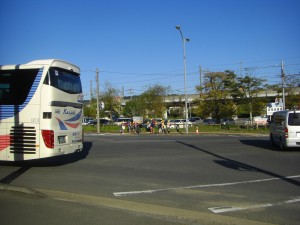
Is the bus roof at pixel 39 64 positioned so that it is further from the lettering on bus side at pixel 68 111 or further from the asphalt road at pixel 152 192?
the asphalt road at pixel 152 192

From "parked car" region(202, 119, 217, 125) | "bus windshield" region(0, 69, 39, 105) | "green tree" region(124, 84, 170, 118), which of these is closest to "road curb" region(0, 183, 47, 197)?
"bus windshield" region(0, 69, 39, 105)

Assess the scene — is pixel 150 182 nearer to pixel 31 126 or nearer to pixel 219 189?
pixel 219 189

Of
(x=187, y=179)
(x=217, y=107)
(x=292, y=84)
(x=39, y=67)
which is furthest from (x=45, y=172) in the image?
(x=292, y=84)

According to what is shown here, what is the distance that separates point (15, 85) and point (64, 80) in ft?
5.09

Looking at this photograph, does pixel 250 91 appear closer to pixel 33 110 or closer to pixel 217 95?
pixel 217 95

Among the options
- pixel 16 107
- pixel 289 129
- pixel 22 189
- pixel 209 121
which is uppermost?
pixel 16 107

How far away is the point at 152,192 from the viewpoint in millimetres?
8977

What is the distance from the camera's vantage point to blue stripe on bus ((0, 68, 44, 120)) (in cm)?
1216

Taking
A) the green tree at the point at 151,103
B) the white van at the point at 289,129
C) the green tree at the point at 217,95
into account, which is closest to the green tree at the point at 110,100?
the green tree at the point at 151,103

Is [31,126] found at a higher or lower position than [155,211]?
higher

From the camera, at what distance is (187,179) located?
10727 millimetres

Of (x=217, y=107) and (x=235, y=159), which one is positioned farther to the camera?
(x=217, y=107)

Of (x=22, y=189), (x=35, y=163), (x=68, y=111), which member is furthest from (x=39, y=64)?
(x=22, y=189)

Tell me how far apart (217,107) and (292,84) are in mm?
12335
